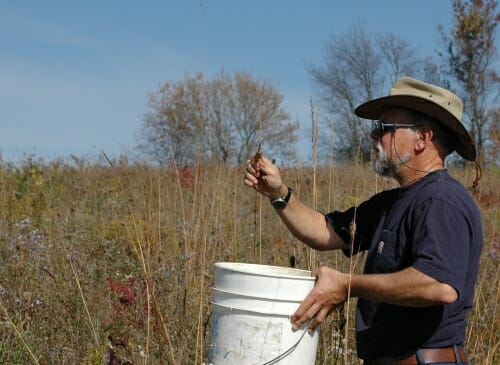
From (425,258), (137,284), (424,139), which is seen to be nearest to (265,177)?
(424,139)

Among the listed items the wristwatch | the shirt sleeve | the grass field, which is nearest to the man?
the shirt sleeve

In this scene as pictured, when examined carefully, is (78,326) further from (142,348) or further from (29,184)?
(29,184)

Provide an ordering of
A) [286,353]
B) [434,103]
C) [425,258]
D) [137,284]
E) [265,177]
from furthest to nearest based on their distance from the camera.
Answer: [137,284] < [265,177] < [434,103] < [286,353] < [425,258]

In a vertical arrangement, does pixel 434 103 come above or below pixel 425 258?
above

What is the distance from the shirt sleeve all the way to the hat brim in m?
0.41

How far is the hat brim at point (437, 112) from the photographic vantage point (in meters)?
2.56

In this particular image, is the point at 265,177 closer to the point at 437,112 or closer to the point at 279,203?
the point at 279,203

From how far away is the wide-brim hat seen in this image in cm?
256

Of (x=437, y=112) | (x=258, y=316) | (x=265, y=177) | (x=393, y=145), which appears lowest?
(x=258, y=316)

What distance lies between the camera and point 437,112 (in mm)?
2564

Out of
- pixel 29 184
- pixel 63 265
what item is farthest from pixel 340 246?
pixel 29 184

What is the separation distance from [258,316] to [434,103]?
1034 millimetres

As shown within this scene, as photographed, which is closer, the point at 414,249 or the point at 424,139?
the point at 414,249

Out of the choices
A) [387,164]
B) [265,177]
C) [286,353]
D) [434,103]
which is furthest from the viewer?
[265,177]
